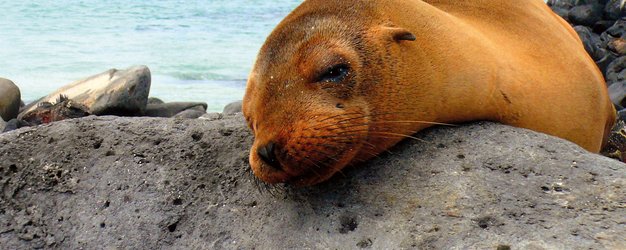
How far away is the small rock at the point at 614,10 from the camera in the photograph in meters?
15.6

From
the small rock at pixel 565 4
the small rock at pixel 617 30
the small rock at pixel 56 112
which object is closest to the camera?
the small rock at pixel 56 112

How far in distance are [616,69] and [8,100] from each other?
29.1ft

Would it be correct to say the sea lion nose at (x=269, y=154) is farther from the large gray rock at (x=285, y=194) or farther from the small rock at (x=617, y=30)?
the small rock at (x=617, y=30)

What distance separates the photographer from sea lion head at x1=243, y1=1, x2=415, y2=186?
3.03 m

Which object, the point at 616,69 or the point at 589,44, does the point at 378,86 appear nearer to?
the point at 616,69

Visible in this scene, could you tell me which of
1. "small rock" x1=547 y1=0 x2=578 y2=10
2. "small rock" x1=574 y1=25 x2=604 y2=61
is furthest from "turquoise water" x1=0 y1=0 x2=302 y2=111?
"small rock" x1=547 y1=0 x2=578 y2=10

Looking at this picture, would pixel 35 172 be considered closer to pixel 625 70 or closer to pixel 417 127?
pixel 417 127

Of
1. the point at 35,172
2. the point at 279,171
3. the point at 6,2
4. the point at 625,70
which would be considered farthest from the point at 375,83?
the point at 6,2

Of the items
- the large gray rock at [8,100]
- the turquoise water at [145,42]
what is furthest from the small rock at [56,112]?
the turquoise water at [145,42]

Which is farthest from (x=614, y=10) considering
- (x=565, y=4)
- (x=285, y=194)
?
(x=285, y=194)

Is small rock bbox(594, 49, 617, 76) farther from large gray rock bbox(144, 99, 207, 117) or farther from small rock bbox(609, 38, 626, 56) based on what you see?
large gray rock bbox(144, 99, 207, 117)

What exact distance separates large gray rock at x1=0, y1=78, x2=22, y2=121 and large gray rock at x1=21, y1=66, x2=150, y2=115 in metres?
0.81

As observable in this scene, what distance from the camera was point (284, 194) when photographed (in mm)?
3354

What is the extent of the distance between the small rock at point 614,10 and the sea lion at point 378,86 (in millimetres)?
12662
